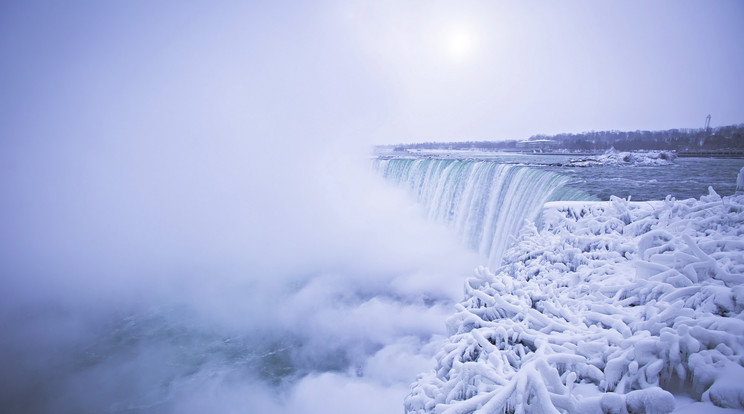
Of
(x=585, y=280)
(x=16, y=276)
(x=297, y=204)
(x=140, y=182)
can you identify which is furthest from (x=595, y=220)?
(x=140, y=182)

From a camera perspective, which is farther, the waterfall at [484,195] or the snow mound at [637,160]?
the snow mound at [637,160]

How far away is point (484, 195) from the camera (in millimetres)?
15125

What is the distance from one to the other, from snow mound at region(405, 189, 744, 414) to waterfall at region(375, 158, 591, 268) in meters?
5.14

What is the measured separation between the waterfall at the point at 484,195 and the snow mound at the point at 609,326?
514 centimetres

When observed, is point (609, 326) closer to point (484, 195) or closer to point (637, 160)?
point (484, 195)

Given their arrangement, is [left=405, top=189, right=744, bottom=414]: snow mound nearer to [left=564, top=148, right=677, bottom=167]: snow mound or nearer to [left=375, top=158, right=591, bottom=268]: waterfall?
[left=375, top=158, right=591, bottom=268]: waterfall

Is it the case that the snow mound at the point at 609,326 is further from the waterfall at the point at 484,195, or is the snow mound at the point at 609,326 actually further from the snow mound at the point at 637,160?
the snow mound at the point at 637,160

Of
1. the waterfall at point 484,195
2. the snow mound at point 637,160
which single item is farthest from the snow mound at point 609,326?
the snow mound at point 637,160

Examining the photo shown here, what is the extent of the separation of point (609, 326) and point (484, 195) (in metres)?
13.3

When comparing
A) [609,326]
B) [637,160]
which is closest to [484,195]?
[637,160]

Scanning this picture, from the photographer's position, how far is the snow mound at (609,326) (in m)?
1.70

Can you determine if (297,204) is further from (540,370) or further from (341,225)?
(540,370)

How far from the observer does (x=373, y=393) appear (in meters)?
9.48

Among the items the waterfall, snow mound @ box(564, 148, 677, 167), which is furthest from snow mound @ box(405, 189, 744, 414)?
snow mound @ box(564, 148, 677, 167)
